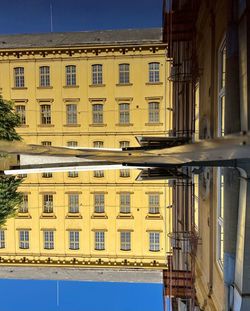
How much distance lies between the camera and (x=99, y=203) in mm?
11703

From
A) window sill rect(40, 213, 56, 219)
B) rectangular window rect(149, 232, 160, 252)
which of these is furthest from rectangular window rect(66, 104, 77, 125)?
rectangular window rect(149, 232, 160, 252)

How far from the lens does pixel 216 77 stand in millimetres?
6125

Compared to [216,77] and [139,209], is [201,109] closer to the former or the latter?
[216,77]

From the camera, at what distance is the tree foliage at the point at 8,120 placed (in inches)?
401

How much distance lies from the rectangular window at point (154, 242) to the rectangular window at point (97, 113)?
14.0 ft

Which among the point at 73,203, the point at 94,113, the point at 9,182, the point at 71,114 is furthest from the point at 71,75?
the point at 73,203

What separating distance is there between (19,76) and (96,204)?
5281 mm

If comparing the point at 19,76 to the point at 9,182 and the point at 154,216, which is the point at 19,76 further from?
the point at 154,216

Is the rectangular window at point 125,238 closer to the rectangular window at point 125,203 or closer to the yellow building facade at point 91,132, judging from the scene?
the yellow building facade at point 91,132

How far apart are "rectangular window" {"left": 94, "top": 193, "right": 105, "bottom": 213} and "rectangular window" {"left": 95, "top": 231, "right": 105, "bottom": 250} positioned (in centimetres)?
81

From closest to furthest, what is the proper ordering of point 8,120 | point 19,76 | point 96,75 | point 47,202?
point 8,120
point 96,75
point 19,76
point 47,202

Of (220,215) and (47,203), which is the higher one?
(220,215)

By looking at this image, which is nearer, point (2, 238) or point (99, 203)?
point (99, 203)

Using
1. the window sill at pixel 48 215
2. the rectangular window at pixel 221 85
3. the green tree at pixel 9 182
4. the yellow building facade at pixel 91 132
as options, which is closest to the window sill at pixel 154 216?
the yellow building facade at pixel 91 132
